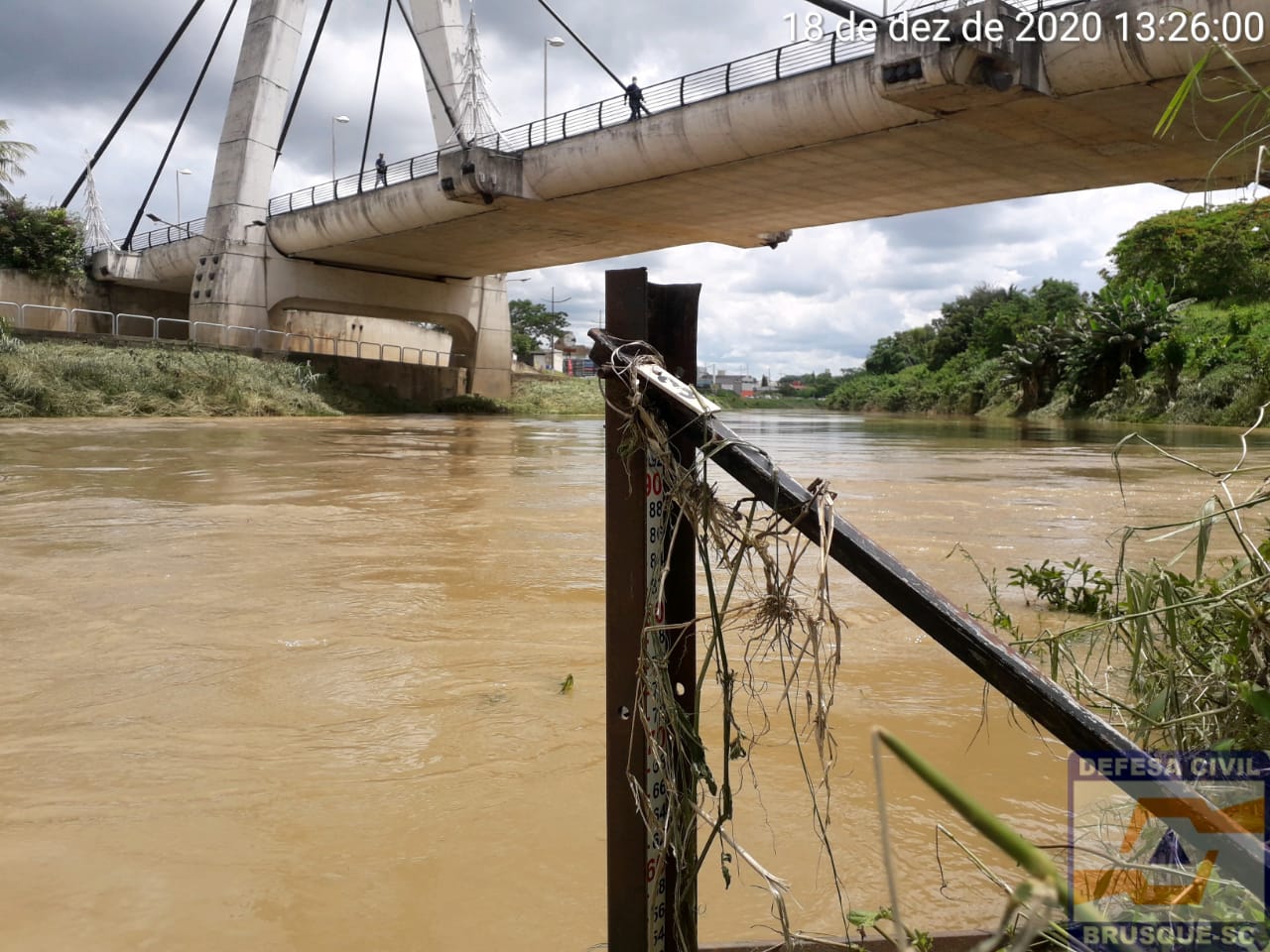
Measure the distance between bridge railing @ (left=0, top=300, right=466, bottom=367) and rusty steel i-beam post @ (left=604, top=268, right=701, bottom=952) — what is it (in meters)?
28.3

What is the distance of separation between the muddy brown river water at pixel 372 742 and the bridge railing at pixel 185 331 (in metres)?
23.9

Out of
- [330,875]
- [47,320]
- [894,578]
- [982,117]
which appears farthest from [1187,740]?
[47,320]

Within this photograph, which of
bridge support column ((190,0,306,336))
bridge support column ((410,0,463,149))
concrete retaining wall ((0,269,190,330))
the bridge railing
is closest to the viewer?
bridge support column ((410,0,463,149))

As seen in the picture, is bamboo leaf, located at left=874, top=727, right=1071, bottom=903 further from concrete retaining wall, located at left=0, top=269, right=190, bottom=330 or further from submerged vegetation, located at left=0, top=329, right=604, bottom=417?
concrete retaining wall, located at left=0, top=269, right=190, bottom=330

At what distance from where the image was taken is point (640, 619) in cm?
183

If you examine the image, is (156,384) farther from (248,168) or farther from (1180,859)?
(1180,859)

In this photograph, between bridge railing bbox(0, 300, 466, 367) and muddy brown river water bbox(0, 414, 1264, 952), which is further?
bridge railing bbox(0, 300, 466, 367)

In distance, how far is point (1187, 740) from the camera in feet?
7.13

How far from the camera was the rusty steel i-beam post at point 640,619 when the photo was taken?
1.83 m

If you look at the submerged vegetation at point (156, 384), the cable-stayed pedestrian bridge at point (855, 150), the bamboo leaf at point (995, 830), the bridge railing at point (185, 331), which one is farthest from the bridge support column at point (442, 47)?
the bamboo leaf at point (995, 830)

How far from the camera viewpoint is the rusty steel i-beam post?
1825 mm

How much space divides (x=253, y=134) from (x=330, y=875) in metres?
33.9

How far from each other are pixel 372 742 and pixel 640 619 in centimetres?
189

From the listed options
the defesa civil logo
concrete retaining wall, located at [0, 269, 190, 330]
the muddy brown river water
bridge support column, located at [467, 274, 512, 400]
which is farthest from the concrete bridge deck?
concrete retaining wall, located at [0, 269, 190, 330]
